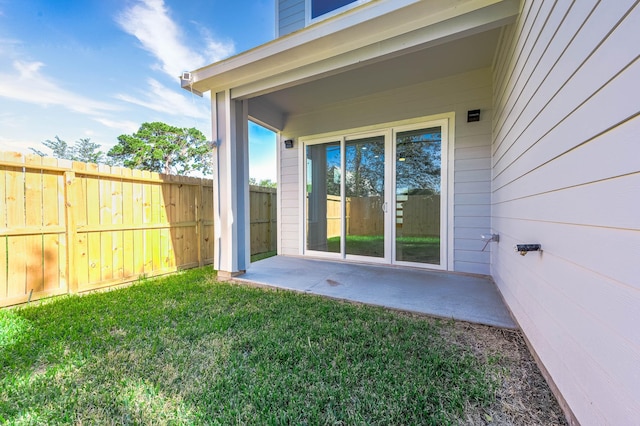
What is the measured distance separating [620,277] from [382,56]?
2.60 m

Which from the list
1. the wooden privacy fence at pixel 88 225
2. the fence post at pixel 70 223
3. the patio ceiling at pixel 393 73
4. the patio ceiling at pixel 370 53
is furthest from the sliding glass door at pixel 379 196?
the fence post at pixel 70 223

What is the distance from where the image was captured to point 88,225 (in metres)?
3.23

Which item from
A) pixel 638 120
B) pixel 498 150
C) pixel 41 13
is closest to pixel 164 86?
pixel 41 13

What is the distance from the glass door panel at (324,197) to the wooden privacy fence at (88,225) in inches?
80.4

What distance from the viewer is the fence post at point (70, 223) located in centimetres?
305

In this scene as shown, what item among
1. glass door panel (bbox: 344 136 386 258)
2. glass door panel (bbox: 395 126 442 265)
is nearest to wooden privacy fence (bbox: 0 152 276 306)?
glass door panel (bbox: 344 136 386 258)

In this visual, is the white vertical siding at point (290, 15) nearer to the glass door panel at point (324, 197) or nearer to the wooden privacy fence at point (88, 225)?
the glass door panel at point (324, 197)

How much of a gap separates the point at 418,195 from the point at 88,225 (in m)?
4.65

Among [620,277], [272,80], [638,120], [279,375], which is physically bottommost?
[279,375]

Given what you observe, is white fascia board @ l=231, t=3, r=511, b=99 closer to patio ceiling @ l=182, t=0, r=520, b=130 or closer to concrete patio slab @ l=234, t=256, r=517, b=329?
patio ceiling @ l=182, t=0, r=520, b=130

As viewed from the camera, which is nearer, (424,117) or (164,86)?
(424,117)

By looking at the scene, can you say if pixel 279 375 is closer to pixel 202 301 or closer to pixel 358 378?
pixel 358 378

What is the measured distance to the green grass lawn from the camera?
130 cm

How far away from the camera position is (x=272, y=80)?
333cm
